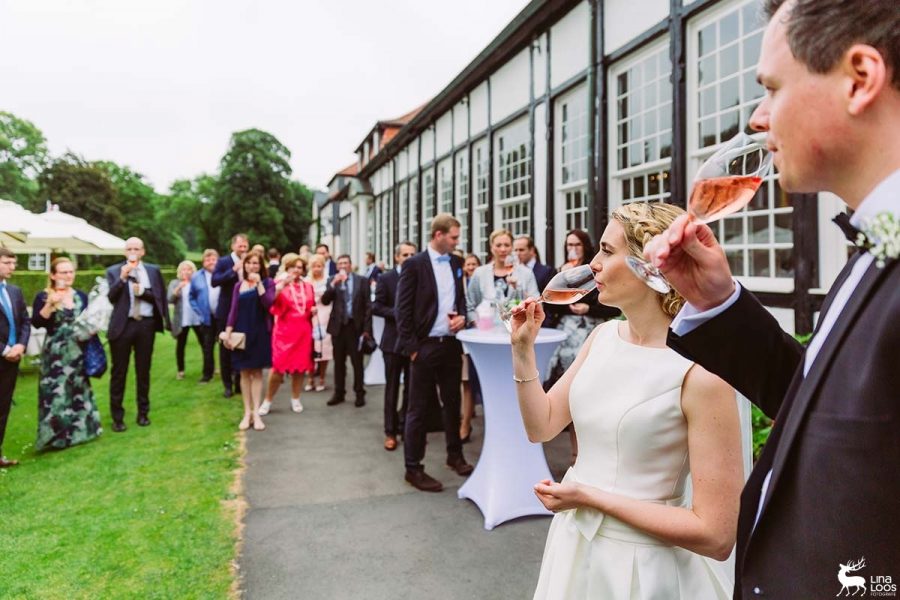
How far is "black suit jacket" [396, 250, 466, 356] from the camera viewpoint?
5391 millimetres

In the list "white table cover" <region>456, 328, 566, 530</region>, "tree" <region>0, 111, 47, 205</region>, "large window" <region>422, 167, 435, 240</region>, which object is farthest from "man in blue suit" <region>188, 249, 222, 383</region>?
"tree" <region>0, 111, 47, 205</region>

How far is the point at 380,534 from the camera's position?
4.15 metres

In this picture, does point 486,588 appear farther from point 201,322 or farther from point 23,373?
point 23,373

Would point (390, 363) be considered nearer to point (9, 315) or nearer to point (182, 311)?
point (9, 315)

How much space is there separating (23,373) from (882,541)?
47.7ft

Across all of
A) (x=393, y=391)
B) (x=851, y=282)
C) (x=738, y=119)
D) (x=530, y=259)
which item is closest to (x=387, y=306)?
(x=393, y=391)

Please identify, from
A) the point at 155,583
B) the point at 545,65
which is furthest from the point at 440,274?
the point at 545,65

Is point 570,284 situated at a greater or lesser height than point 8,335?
greater

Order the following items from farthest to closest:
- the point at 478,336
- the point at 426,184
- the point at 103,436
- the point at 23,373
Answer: the point at 426,184
the point at 23,373
the point at 103,436
the point at 478,336

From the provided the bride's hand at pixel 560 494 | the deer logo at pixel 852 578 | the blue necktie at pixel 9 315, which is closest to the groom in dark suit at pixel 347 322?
the blue necktie at pixel 9 315

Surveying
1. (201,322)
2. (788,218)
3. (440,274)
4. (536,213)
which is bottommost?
(201,322)

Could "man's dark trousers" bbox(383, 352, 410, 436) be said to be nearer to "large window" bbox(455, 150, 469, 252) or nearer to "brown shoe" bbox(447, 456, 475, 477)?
"brown shoe" bbox(447, 456, 475, 477)

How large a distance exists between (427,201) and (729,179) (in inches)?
659

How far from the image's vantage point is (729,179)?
1.00 meters
